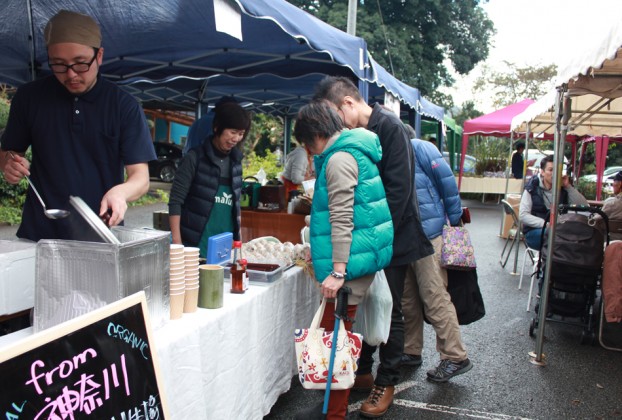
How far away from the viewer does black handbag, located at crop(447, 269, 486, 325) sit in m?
3.64

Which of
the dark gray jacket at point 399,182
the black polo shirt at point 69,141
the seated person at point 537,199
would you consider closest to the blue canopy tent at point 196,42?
the black polo shirt at point 69,141

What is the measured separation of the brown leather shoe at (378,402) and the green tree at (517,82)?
99.8 ft

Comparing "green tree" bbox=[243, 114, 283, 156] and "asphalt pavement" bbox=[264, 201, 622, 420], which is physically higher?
"green tree" bbox=[243, 114, 283, 156]

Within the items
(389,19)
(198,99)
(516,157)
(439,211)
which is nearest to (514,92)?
(389,19)

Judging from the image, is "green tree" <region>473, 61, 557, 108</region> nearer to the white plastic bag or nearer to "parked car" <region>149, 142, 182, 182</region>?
"parked car" <region>149, 142, 182, 182</region>

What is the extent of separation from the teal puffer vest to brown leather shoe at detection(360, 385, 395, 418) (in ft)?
3.10

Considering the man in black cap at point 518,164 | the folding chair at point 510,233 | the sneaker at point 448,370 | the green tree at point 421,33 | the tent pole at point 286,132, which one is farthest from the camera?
the green tree at point 421,33

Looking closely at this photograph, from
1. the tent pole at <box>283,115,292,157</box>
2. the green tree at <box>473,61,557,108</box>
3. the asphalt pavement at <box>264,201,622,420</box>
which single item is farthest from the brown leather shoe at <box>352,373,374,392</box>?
the green tree at <box>473,61,557,108</box>

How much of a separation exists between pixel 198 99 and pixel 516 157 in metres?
11.3

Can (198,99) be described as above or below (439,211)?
above

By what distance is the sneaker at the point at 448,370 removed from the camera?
3.52m

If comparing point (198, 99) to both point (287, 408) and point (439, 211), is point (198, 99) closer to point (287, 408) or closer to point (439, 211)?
point (439, 211)

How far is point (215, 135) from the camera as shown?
3221 millimetres

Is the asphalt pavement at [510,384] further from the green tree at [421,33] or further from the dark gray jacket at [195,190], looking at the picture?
the green tree at [421,33]
